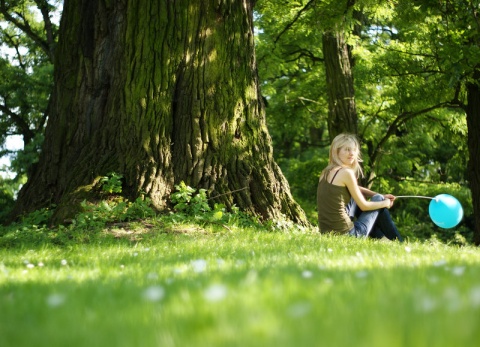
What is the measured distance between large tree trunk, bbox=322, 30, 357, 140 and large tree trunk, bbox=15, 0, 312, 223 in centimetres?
766

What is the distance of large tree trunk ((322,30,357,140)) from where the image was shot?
1675 cm

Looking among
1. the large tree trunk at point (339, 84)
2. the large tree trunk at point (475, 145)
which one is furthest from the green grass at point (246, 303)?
the large tree trunk at point (339, 84)

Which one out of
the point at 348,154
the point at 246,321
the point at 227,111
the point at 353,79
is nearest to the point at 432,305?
the point at 246,321

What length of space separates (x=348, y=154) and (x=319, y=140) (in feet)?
74.2

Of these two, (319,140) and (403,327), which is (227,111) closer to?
(403,327)

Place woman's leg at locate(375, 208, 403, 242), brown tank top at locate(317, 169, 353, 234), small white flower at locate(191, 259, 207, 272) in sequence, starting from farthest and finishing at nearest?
woman's leg at locate(375, 208, 403, 242), brown tank top at locate(317, 169, 353, 234), small white flower at locate(191, 259, 207, 272)

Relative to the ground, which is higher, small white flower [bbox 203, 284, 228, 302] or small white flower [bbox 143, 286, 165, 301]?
small white flower [bbox 203, 284, 228, 302]

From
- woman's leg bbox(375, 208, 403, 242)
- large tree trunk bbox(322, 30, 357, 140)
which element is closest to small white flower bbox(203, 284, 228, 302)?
woman's leg bbox(375, 208, 403, 242)

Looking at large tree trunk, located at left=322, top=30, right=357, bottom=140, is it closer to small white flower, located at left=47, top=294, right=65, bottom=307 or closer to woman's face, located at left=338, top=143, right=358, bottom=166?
woman's face, located at left=338, top=143, right=358, bottom=166

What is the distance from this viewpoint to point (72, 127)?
9602mm

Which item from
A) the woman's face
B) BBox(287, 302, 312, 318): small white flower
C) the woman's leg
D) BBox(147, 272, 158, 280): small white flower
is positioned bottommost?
the woman's leg

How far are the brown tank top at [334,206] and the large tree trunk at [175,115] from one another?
2.92 ft

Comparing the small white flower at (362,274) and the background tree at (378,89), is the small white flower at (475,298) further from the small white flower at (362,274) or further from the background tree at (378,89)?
the background tree at (378,89)

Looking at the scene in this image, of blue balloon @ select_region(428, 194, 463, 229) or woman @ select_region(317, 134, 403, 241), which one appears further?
blue balloon @ select_region(428, 194, 463, 229)
